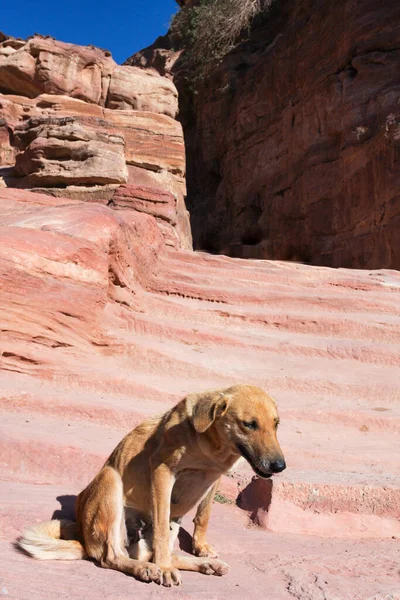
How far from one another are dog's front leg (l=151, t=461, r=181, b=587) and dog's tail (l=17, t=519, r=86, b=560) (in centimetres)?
45

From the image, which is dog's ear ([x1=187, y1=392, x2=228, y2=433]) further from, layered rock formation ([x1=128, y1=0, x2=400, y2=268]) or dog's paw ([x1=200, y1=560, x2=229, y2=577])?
layered rock formation ([x1=128, y1=0, x2=400, y2=268])

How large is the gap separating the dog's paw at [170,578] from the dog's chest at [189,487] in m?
0.50

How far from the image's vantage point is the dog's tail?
3.38 m

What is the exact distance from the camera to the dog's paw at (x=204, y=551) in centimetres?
383

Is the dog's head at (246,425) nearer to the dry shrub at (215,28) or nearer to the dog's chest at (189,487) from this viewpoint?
the dog's chest at (189,487)

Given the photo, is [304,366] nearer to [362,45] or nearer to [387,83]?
[387,83]

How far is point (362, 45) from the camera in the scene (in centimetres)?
2181

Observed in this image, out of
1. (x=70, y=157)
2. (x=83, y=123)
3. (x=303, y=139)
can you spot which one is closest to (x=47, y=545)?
(x=70, y=157)

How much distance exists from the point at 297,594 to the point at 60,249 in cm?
672

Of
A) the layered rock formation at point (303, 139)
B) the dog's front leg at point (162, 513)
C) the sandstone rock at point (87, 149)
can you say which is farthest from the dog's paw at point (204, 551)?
the layered rock formation at point (303, 139)

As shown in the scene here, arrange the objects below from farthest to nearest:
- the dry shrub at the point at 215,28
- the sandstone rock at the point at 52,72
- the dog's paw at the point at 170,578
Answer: the dry shrub at the point at 215,28
the sandstone rock at the point at 52,72
the dog's paw at the point at 170,578

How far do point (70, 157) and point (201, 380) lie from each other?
30.0 ft

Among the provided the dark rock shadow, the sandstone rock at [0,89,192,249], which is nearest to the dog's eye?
the dark rock shadow

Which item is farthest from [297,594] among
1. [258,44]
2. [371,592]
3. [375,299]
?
[258,44]
